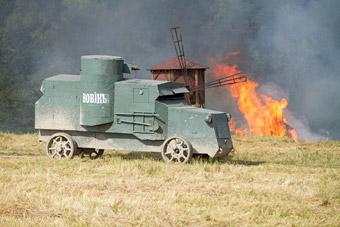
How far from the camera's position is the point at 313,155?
21.3 meters

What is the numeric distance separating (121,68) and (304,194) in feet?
24.6

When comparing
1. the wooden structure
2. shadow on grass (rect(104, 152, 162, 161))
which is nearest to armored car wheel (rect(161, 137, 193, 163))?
shadow on grass (rect(104, 152, 162, 161))

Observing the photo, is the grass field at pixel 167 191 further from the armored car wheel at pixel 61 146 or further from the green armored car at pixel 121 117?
the green armored car at pixel 121 117

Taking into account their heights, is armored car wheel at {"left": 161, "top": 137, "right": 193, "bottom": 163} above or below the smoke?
below

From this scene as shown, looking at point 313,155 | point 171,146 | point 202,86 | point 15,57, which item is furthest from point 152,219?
point 15,57

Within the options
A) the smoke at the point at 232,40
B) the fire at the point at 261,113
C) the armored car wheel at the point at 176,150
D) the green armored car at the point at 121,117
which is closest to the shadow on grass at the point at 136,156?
the green armored car at the point at 121,117

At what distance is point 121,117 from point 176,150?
1.72 meters

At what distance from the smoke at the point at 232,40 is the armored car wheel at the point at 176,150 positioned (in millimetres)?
23335

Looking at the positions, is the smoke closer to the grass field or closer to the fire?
the fire

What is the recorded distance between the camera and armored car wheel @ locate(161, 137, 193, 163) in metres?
18.4

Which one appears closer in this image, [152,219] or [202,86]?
[152,219]

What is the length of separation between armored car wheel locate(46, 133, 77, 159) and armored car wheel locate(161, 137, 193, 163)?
8.36ft

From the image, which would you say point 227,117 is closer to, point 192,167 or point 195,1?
point 192,167

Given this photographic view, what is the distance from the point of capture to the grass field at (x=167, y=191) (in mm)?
11266
